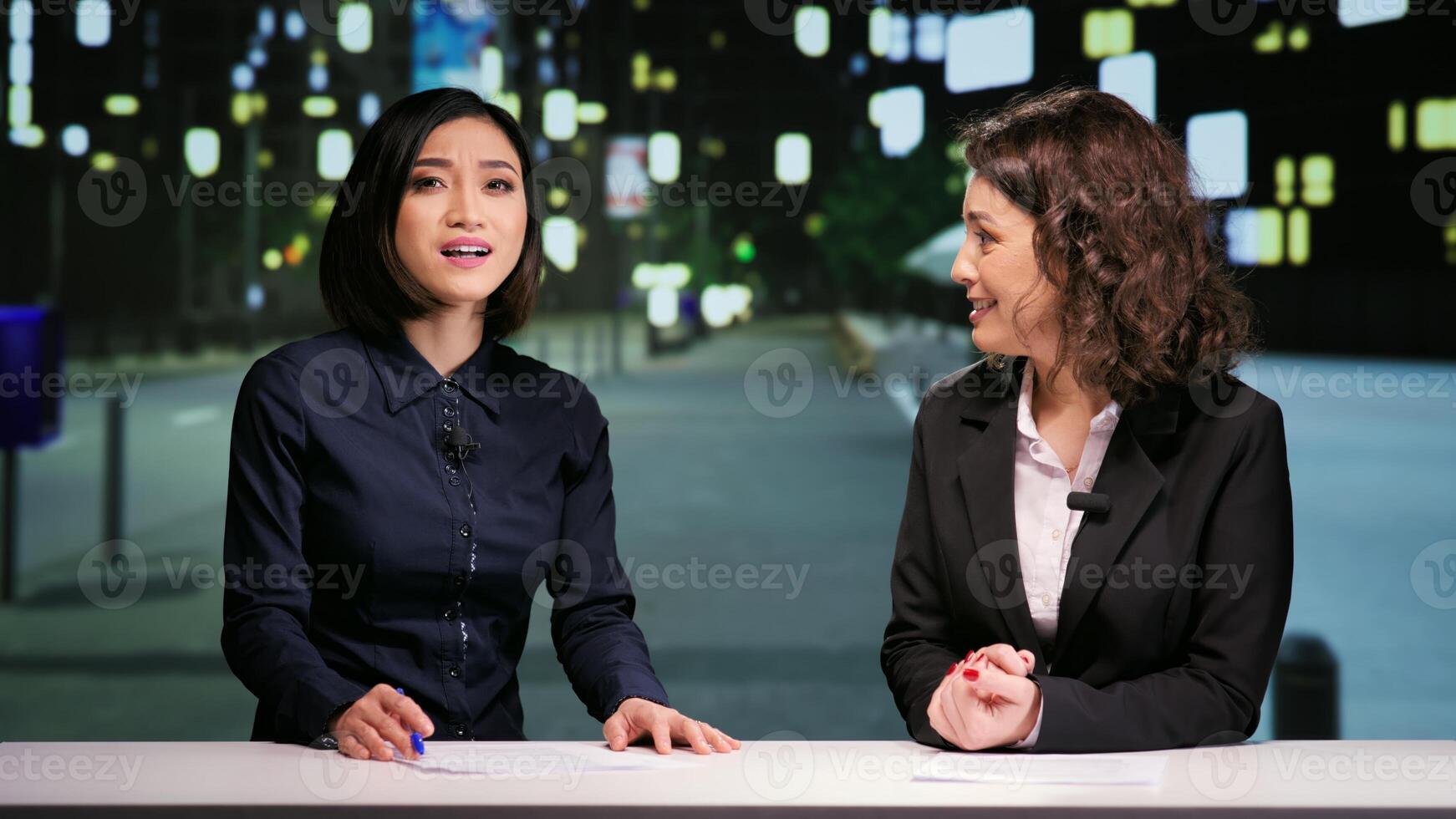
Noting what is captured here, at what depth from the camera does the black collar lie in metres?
1.89

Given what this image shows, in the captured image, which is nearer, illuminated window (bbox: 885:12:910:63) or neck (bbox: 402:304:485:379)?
neck (bbox: 402:304:485:379)

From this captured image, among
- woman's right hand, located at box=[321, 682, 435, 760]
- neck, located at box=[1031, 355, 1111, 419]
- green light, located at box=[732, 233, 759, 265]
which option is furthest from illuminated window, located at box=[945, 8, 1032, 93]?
green light, located at box=[732, 233, 759, 265]

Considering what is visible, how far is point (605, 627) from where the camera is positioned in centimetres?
192

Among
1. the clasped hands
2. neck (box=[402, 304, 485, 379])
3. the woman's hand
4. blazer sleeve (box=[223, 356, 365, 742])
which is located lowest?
the woman's hand

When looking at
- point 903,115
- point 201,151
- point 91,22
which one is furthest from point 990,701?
point 201,151

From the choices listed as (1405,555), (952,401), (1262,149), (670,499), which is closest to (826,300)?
(670,499)

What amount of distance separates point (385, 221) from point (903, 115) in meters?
4.27

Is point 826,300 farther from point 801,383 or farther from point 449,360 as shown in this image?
point 801,383

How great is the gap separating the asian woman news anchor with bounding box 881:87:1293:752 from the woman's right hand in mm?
568

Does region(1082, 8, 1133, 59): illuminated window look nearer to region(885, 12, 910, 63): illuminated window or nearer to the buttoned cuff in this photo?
region(885, 12, 910, 63): illuminated window

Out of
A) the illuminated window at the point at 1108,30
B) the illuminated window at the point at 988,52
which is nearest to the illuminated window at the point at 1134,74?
the illuminated window at the point at 988,52

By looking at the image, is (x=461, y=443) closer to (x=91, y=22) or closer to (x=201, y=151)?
(x=91, y=22)

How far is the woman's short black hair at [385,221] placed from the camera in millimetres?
1845

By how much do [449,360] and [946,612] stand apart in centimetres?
74
